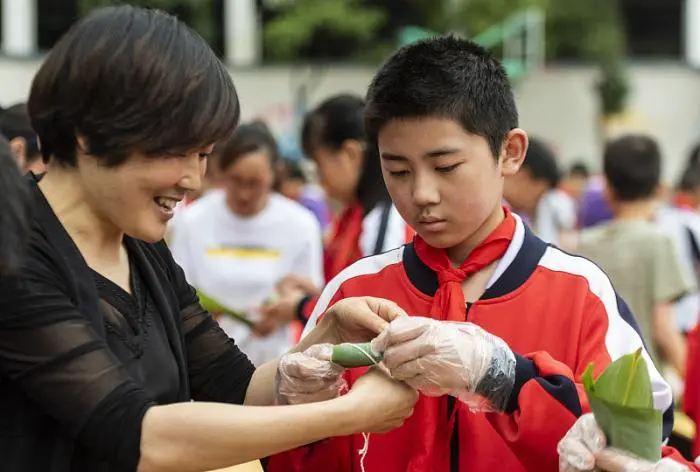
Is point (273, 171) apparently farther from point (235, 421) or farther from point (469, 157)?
point (235, 421)

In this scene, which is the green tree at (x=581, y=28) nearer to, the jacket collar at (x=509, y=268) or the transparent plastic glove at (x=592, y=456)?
the jacket collar at (x=509, y=268)

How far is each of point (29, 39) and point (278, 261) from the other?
20999 mm

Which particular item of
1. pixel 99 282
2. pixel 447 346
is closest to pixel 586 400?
pixel 447 346

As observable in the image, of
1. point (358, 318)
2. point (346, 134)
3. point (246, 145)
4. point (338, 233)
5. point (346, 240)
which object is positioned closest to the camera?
point (358, 318)

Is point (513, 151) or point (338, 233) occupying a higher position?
point (513, 151)

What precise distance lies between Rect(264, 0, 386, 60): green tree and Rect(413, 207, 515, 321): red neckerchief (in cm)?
2148

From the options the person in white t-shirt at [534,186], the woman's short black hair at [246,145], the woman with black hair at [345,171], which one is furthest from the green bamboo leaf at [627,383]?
A: the person in white t-shirt at [534,186]

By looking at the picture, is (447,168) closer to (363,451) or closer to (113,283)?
(363,451)

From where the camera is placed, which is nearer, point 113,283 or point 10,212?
point 10,212

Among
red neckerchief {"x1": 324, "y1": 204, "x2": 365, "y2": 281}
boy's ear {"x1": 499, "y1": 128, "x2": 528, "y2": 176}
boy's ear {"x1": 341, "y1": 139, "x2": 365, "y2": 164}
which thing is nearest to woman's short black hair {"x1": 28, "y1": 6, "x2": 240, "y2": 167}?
boy's ear {"x1": 499, "y1": 128, "x2": 528, "y2": 176}

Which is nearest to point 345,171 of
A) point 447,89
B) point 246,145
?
point 246,145

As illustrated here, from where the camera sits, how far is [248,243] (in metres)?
5.77

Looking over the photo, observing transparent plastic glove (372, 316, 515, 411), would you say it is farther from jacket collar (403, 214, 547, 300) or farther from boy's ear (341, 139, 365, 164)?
boy's ear (341, 139, 365, 164)

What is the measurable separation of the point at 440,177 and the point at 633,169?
303 cm
